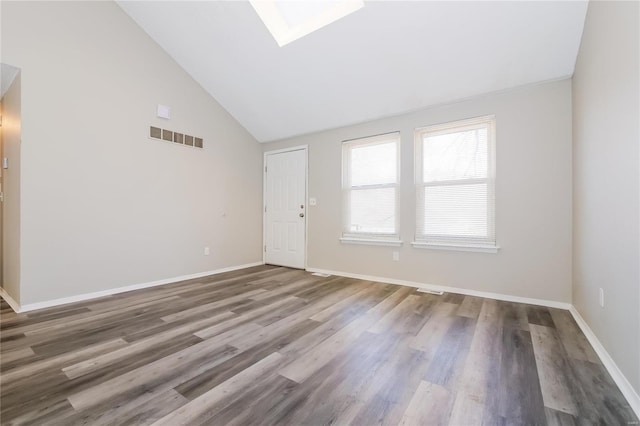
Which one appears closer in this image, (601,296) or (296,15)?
(601,296)

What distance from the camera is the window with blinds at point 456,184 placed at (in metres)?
3.14

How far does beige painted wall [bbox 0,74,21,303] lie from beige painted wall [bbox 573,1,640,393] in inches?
188

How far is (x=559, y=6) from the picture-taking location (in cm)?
222

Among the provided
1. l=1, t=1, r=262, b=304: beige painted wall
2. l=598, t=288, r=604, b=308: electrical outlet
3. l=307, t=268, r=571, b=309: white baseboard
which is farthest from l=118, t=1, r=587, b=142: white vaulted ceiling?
l=307, t=268, r=571, b=309: white baseboard

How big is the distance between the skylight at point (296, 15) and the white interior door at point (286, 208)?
1817mm

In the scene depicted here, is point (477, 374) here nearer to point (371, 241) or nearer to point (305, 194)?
point (371, 241)

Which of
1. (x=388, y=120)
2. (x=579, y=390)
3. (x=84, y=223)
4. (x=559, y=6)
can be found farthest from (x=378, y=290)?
(x=84, y=223)

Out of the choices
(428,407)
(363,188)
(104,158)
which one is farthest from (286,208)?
(428,407)

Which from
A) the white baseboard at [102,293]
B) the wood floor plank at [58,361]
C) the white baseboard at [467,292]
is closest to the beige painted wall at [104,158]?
the white baseboard at [102,293]

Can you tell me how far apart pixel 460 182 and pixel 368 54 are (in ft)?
5.97

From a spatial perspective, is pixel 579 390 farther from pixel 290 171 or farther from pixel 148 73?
pixel 148 73

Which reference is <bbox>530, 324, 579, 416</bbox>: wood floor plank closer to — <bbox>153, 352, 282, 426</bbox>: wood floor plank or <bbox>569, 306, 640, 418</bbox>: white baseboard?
<bbox>569, 306, 640, 418</bbox>: white baseboard

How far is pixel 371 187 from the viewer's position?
3996 millimetres

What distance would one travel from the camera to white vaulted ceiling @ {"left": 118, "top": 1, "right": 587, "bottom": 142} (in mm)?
2469
